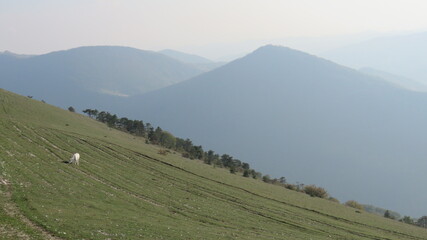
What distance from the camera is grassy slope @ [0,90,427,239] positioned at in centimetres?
2656

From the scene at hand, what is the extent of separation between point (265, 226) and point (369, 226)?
26.4 meters

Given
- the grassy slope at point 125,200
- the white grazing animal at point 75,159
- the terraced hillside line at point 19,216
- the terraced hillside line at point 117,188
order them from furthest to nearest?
the white grazing animal at point 75,159 → the terraced hillside line at point 117,188 → the grassy slope at point 125,200 → the terraced hillside line at point 19,216

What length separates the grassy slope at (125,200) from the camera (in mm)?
26562

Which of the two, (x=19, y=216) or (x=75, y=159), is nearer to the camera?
(x=19, y=216)

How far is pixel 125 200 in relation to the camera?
37719 millimetres

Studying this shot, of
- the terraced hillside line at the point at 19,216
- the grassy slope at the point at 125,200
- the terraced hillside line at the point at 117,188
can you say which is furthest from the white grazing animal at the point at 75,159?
the terraced hillside line at the point at 19,216

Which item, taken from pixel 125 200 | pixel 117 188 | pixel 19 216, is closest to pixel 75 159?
pixel 117 188

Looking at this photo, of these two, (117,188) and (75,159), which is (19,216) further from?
(75,159)

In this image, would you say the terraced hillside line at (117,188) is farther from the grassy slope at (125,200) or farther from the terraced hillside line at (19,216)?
the terraced hillside line at (19,216)

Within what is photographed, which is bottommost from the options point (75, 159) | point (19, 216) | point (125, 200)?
point (19, 216)

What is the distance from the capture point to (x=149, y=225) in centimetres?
2964

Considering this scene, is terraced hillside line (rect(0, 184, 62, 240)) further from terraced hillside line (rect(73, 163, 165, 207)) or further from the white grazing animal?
the white grazing animal

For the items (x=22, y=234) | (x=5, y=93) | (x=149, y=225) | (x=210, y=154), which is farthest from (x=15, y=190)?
(x=210, y=154)

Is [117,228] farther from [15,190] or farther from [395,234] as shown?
[395,234]
